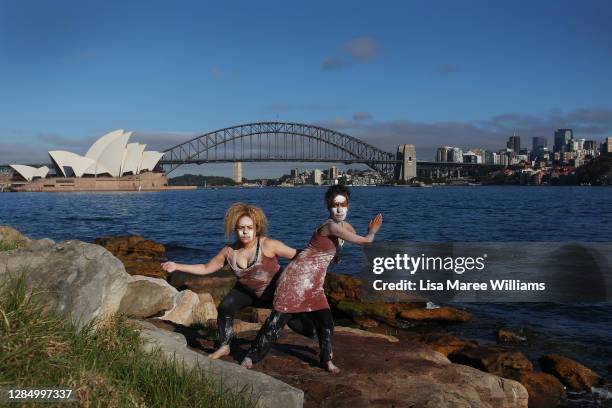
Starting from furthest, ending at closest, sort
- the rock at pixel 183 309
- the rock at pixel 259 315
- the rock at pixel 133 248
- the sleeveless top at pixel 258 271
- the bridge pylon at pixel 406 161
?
the bridge pylon at pixel 406 161 < the rock at pixel 133 248 < the rock at pixel 259 315 < the rock at pixel 183 309 < the sleeveless top at pixel 258 271

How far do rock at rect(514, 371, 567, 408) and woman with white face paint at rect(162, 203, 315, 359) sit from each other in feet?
7.56

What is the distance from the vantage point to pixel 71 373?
2715 millimetres

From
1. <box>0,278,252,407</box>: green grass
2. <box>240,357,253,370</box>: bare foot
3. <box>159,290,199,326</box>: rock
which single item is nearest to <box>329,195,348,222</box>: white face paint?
<box>240,357,253,370</box>: bare foot

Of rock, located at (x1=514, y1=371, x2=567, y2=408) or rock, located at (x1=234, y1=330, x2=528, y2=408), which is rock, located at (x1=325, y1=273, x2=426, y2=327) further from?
rock, located at (x1=234, y1=330, x2=528, y2=408)

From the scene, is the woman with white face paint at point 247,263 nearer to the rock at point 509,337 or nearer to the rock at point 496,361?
the rock at point 496,361

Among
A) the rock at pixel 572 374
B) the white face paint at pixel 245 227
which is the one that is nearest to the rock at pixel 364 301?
the rock at pixel 572 374

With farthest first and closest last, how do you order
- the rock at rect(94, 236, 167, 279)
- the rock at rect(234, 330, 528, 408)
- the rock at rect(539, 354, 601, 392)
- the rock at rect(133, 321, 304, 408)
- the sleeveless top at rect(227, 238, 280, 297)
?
the rock at rect(94, 236, 167, 279) < the rock at rect(539, 354, 601, 392) < the sleeveless top at rect(227, 238, 280, 297) < the rock at rect(234, 330, 528, 408) < the rock at rect(133, 321, 304, 408)

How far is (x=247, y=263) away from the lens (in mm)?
4125

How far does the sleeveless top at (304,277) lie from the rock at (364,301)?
4.23 meters

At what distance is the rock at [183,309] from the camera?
572cm

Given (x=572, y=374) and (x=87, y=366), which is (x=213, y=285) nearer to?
(x=572, y=374)

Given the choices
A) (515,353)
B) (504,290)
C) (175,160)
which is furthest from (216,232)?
(175,160)

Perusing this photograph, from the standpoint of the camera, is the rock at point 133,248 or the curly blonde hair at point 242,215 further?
the rock at point 133,248

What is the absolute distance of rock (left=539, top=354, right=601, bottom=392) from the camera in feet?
18.2
